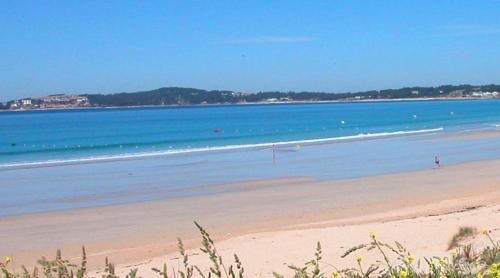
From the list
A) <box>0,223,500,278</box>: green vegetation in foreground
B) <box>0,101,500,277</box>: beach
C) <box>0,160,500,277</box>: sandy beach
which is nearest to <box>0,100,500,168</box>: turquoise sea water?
<box>0,101,500,277</box>: beach

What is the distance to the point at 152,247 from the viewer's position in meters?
11.1

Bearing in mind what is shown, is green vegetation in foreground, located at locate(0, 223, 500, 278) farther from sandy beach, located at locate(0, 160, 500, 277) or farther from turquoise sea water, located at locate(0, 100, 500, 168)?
turquoise sea water, located at locate(0, 100, 500, 168)

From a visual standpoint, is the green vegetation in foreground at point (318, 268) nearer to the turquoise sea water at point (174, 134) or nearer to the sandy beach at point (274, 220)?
the sandy beach at point (274, 220)

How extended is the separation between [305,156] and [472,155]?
279 inches

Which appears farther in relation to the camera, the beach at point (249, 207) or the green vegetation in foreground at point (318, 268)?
the beach at point (249, 207)

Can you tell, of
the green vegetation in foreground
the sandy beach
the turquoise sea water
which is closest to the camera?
the green vegetation in foreground

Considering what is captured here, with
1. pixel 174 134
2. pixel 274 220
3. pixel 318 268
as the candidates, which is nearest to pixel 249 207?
pixel 274 220

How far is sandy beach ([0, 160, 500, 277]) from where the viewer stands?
947 centimetres

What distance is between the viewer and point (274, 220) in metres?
13.3

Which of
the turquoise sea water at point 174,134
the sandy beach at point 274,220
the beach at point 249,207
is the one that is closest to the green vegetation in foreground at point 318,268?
the beach at point 249,207

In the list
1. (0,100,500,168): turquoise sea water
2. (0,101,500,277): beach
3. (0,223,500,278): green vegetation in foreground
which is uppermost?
(0,223,500,278): green vegetation in foreground

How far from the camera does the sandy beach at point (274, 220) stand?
947 cm

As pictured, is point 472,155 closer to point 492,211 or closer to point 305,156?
point 305,156

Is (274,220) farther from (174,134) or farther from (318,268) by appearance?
(174,134)
